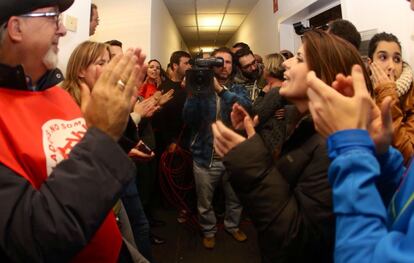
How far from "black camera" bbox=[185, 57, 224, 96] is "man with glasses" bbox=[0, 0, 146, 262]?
1172 millimetres

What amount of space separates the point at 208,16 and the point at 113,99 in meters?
5.65

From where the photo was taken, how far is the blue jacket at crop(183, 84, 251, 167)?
7.14ft

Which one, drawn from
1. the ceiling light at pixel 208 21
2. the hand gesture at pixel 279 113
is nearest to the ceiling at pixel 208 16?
the ceiling light at pixel 208 21

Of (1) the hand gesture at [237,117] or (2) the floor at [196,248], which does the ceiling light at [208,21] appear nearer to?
(2) the floor at [196,248]

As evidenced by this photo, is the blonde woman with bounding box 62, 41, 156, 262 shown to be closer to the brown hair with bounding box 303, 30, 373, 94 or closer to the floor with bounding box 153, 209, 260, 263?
the floor with bounding box 153, 209, 260, 263

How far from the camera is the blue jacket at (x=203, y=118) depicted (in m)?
2.18

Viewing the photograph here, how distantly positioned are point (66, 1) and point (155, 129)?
2041mm

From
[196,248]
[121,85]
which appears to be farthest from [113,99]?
[196,248]

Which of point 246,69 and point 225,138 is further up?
point 246,69

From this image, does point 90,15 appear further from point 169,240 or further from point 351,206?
point 351,206

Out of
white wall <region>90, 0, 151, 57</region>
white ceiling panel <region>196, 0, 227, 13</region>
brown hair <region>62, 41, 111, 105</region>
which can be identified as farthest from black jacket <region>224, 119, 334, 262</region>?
white ceiling panel <region>196, 0, 227, 13</region>

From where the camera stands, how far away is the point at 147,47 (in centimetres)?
373

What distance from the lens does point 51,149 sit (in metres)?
0.68

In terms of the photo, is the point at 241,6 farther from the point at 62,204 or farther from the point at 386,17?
the point at 62,204
